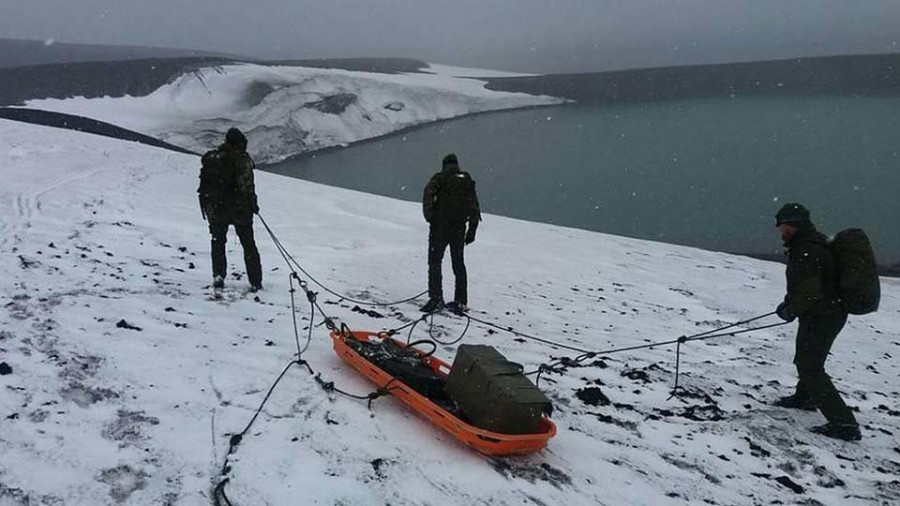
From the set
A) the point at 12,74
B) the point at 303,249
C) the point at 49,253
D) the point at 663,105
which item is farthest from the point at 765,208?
the point at 663,105

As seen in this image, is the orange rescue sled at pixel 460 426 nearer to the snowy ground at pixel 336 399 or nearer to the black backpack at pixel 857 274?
the snowy ground at pixel 336 399

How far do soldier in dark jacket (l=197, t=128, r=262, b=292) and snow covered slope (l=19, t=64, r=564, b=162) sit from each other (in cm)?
4167

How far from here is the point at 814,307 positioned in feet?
17.1

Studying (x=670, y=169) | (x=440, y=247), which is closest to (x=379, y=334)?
(x=440, y=247)

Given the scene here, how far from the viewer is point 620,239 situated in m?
18.8

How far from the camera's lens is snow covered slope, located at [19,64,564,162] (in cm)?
4731

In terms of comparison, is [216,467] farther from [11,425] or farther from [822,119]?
[822,119]

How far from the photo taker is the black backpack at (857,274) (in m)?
5.00

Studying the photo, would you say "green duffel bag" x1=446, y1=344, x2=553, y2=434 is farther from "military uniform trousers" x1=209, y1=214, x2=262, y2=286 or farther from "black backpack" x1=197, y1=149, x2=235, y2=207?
"black backpack" x1=197, y1=149, x2=235, y2=207

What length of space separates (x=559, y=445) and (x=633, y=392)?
169 cm

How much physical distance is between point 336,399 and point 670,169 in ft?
138

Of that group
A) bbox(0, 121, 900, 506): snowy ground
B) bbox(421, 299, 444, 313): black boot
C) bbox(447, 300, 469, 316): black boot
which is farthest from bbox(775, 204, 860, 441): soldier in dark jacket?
bbox(421, 299, 444, 313): black boot

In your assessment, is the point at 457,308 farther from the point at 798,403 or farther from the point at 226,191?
the point at 798,403

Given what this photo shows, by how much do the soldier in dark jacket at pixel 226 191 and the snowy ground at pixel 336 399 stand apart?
77 cm
